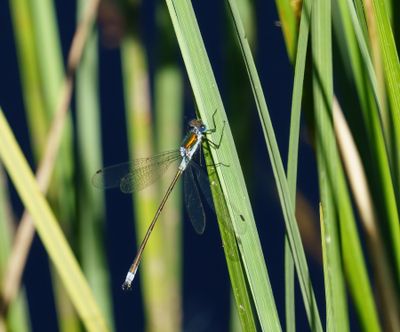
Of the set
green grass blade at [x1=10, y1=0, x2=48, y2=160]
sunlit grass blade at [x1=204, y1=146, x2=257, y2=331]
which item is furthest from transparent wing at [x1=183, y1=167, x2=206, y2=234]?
sunlit grass blade at [x1=204, y1=146, x2=257, y2=331]

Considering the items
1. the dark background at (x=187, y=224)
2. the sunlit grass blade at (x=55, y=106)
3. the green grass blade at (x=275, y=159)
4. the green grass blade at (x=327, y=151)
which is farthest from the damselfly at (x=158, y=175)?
the dark background at (x=187, y=224)

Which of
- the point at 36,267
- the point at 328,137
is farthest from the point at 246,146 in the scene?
the point at 36,267

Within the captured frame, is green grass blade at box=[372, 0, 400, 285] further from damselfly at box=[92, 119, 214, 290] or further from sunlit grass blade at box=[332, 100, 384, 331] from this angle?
damselfly at box=[92, 119, 214, 290]

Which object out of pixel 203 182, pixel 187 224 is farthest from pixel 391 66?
pixel 187 224

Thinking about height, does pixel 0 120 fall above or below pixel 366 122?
above

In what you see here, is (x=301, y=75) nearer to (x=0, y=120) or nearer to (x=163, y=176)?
(x=0, y=120)

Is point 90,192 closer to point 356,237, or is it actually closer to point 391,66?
point 356,237

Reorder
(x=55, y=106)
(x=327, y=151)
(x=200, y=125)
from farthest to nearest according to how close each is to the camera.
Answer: (x=55, y=106)
(x=200, y=125)
(x=327, y=151)
